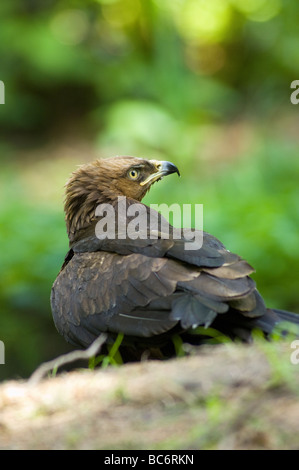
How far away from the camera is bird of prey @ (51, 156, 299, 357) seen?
4777 millimetres

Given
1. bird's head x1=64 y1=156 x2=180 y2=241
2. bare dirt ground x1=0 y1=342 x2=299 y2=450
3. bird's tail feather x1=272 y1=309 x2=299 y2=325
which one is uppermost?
bird's head x1=64 y1=156 x2=180 y2=241

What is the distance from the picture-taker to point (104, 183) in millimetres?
6246

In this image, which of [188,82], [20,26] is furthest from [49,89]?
[188,82]

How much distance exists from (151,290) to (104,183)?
157 cm

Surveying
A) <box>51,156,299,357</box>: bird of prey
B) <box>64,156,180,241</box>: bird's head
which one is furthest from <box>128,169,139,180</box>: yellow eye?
<box>51,156,299,357</box>: bird of prey

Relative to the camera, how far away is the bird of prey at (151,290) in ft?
15.7

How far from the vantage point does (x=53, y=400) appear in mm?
3998

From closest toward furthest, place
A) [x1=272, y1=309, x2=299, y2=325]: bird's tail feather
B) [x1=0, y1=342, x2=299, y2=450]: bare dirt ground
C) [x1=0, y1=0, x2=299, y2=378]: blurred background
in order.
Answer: [x1=0, y1=342, x2=299, y2=450]: bare dirt ground, [x1=272, y1=309, x2=299, y2=325]: bird's tail feather, [x1=0, y1=0, x2=299, y2=378]: blurred background

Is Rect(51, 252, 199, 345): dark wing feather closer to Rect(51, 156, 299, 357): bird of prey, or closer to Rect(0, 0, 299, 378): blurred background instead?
Rect(51, 156, 299, 357): bird of prey

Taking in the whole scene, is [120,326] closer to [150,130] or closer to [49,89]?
[150,130]

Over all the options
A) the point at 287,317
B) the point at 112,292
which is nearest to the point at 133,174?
the point at 112,292

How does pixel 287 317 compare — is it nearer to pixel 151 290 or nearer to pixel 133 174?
pixel 151 290

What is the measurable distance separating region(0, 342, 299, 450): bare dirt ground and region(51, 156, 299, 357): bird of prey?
1.44ft

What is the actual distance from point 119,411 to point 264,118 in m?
13.5
